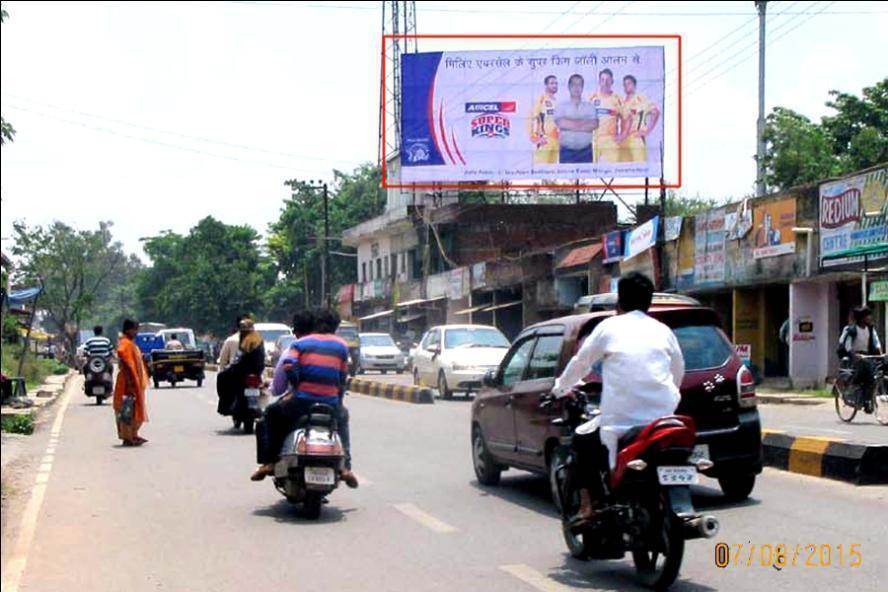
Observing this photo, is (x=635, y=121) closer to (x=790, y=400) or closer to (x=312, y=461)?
(x=790, y=400)

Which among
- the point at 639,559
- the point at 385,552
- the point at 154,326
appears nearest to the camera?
the point at 639,559

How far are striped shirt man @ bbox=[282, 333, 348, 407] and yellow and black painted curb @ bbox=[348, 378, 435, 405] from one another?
13.6 m

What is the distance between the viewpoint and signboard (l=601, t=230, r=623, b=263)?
3434 centimetres

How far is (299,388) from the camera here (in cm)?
970

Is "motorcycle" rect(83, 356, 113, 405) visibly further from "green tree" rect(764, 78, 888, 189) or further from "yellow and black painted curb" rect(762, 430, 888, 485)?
"green tree" rect(764, 78, 888, 189)

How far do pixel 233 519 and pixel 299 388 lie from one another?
120cm

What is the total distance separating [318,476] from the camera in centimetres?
938

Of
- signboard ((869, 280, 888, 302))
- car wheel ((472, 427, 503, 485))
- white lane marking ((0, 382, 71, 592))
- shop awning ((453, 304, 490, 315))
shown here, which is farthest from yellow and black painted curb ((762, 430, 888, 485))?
shop awning ((453, 304, 490, 315))

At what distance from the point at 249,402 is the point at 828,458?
29.7ft

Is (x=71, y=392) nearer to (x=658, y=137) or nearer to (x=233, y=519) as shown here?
(x=658, y=137)

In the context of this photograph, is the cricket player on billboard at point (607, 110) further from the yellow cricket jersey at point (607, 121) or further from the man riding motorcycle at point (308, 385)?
the man riding motorcycle at point (308, 385)

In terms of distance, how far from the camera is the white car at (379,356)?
4338 cm

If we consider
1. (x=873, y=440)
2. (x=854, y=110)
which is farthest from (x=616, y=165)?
(x=873, y=440)

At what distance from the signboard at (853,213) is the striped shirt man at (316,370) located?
50.9ft
